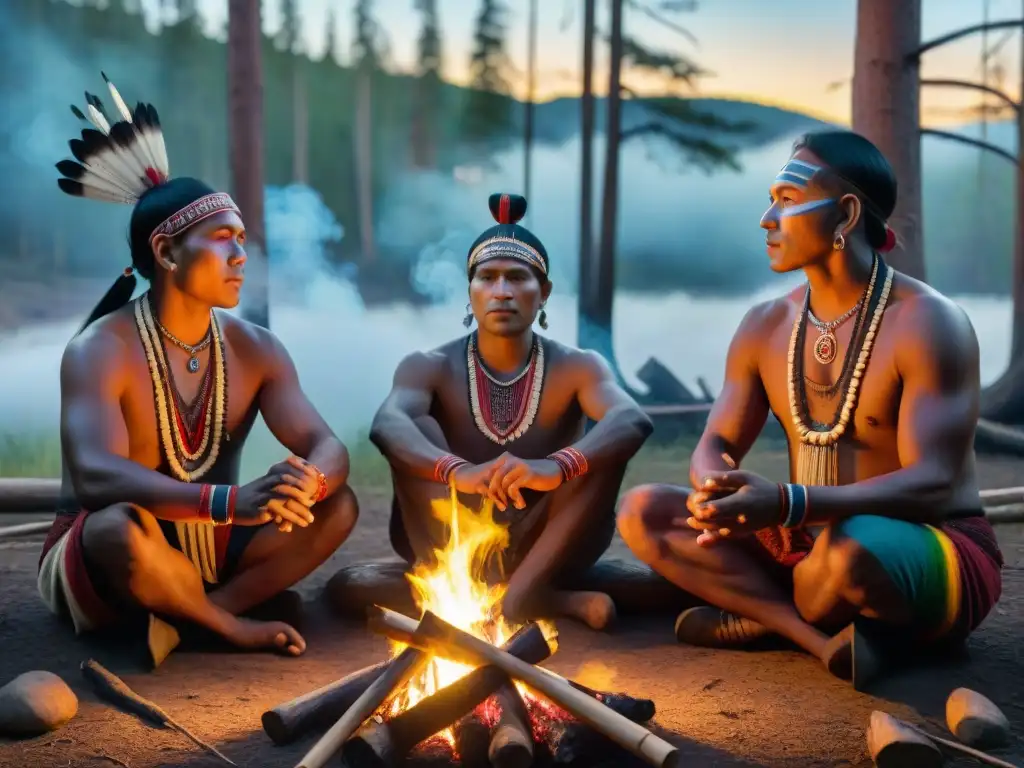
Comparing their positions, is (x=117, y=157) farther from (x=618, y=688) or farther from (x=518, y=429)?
(x=618, y=688)

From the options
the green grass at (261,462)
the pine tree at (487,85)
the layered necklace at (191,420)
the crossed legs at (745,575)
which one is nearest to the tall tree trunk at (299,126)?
the pine tree at (487,85)

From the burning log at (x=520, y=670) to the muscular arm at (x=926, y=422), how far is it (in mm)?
1011

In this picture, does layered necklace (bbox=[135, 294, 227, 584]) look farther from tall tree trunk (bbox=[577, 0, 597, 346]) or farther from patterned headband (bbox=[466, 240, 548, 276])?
tall tree trunk (bbox=[577, 0, 597, 346])

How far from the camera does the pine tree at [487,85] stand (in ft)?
29.7

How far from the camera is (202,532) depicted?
4152 mm

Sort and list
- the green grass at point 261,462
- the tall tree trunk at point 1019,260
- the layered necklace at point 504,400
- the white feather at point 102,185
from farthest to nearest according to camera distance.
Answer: the tall tree trunk at point 1019,260
the green grass at point 261,462
the layered necklace at point 504,400
the white feather at point 102,185

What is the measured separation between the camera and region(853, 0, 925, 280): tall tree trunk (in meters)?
6.95

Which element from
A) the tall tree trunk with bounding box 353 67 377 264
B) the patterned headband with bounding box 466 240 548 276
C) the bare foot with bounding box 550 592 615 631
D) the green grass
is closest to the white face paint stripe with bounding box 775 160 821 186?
the patterned headband with bounding box 466 240 548 276

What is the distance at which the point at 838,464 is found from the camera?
3.91 meters

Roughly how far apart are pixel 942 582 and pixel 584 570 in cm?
144

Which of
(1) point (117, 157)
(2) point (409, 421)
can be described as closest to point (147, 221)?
(1) point (117, 157)

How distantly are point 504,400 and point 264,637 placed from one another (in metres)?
1.22

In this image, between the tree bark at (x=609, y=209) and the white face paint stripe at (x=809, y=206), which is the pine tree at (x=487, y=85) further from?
the white face paint stripe at (x=809, y=206)

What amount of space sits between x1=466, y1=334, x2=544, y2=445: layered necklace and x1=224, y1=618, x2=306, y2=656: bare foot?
1.02m
